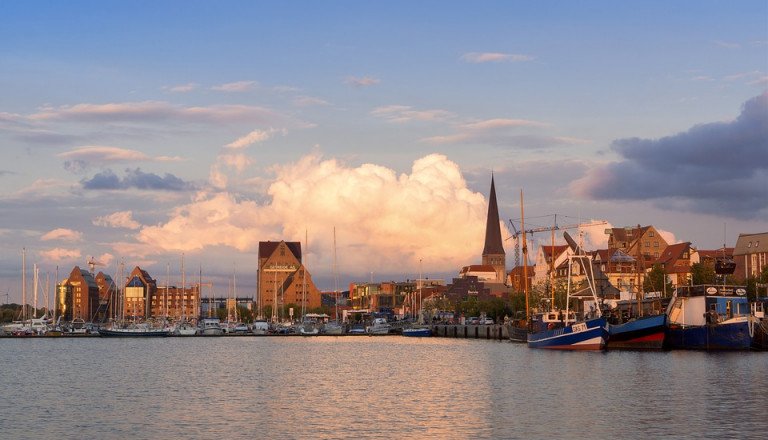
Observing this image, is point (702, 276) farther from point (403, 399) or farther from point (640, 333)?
point (403, 399)

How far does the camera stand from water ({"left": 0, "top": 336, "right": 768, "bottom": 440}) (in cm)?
4850

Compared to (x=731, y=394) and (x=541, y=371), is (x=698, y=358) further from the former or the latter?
(x=731, y=394)

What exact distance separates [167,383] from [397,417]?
30.1m

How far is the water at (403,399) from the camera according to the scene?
48500mm

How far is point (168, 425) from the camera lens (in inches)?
2010

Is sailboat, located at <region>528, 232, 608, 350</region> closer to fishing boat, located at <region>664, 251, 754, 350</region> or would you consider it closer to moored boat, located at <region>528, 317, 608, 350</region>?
moored boat, located at <region>528, 317, 608, 350</region>

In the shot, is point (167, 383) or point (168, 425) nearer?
point (168, 425)

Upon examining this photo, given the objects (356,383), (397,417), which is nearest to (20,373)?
(356,383)

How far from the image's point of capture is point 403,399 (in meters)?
62.9

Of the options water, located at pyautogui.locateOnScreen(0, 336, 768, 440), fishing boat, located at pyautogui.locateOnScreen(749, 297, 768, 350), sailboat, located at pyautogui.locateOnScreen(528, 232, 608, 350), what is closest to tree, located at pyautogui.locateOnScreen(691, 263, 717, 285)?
sailboat, located at pyautogui.locateOnScreen(528, 232, 608, 350)

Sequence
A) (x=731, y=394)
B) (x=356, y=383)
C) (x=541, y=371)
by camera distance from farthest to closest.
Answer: (x=541, y=371) → (x=356, y=383) → (x=731, y=394)

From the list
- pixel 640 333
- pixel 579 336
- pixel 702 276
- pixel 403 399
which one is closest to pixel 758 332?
pixel 640 333

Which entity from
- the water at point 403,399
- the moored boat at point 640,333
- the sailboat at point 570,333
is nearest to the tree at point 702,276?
the sailboat at point 570,333

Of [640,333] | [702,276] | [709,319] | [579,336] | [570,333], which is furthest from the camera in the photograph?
[702,276]
